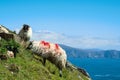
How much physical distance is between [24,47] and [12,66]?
5632 millimetres

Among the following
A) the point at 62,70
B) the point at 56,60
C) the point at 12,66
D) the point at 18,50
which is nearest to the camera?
the point at 12,66

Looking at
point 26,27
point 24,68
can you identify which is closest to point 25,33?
point 26,27

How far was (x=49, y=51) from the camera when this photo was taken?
2347 centimetres

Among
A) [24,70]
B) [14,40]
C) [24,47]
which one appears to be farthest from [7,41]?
[24,70]

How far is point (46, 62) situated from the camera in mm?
24984

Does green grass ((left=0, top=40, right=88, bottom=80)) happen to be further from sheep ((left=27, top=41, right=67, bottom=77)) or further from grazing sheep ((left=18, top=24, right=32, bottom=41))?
grazing sheep ((left=18, top=24, right=32, bottom=41))

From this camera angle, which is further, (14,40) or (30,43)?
(30,43)

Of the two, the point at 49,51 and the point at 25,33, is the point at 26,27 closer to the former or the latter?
the point at 25,33

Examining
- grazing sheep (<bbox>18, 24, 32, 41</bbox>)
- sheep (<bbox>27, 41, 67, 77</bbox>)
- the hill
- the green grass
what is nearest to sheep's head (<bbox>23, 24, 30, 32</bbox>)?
grazing sheep (<bbox>18, 24, 32, 41</bbox>)

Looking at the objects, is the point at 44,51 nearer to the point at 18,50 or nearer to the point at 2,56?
the point at 18,50

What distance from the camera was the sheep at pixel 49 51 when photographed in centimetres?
2355

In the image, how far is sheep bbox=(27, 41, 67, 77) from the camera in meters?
23.5

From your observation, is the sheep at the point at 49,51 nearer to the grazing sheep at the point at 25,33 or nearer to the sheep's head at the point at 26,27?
the grazing sheep at the point at 25,33

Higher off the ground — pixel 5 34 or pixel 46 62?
pixel 5 34
